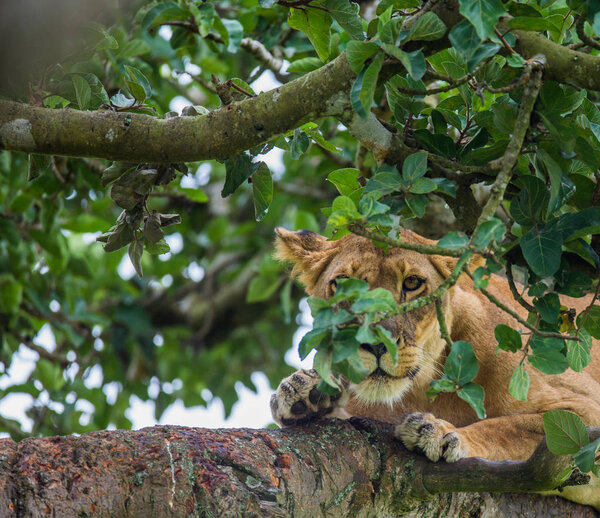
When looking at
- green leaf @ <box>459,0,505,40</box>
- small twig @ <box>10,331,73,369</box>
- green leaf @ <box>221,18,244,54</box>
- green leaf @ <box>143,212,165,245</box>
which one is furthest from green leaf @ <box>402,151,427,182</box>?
small twig @ <box>10,331,73,369</box>

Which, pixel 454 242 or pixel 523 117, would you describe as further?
pixel 523 117

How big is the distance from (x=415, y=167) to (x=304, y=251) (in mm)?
2066

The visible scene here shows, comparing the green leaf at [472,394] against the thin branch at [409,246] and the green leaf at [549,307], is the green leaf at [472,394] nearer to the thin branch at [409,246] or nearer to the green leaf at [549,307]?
the green leaf at [549,307]

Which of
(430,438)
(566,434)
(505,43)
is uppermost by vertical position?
(505,43)

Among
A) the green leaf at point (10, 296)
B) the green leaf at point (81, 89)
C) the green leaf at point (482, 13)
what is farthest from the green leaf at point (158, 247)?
the green leaf at point (10, 296)

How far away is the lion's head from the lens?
3689mm

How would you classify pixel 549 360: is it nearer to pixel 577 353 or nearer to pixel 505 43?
pixel 577 353

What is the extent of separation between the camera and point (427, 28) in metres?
2.33

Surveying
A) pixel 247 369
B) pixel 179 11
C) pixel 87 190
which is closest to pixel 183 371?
pixel 247 369

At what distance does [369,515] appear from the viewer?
292 centimetres

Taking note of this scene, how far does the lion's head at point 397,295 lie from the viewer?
12.1ft

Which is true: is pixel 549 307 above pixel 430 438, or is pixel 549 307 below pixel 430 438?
above

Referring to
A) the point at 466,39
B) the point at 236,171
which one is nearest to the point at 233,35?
the point at 236,171

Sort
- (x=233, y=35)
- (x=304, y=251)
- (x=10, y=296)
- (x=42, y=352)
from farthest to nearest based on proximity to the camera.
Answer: (x=42, y=352) < (x=10, y=296) < (x=304, y=251) < (x=233, y=35)
